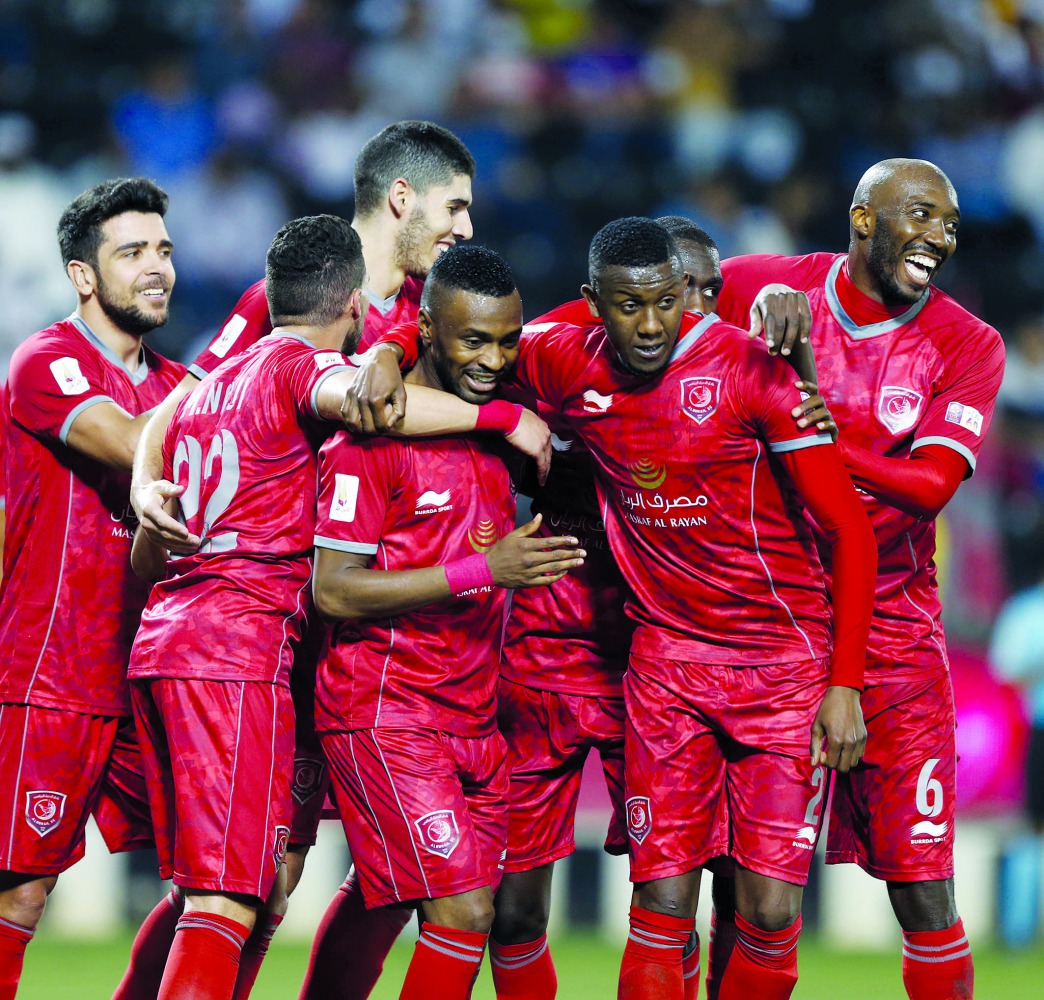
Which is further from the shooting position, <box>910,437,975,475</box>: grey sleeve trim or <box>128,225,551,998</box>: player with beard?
<box>910,437,975,475</box>: grey sleeve trim

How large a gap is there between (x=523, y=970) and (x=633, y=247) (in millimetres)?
2225

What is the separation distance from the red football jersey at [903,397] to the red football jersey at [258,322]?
4.43 ft

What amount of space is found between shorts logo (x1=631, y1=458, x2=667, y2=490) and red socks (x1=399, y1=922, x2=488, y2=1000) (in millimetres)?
1302

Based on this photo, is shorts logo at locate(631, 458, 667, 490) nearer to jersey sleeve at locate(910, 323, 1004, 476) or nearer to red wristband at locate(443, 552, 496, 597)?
red wristband at locate(443, 552, 496, 597)

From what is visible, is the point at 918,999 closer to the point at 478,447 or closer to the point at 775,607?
the point at 775,607

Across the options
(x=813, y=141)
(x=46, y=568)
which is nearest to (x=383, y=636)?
(x=46, y=568)

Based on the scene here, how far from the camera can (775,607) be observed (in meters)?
4.39

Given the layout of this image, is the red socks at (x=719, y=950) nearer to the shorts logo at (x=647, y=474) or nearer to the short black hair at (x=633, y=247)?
the shorts logo at (x=647, y=474)

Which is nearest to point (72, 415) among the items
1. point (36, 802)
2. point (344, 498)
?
point (344, 498)

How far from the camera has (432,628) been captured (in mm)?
4305

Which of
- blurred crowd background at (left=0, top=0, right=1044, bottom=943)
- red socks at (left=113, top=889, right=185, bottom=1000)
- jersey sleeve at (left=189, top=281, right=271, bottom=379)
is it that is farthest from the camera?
blurred crowd background at (left=0, top=0, right=1044, bottom=943)

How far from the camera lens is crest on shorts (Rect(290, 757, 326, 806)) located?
479cm

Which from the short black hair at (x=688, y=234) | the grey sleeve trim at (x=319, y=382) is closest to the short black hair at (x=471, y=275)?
the grey sleeve trim at (x=319, y=382)

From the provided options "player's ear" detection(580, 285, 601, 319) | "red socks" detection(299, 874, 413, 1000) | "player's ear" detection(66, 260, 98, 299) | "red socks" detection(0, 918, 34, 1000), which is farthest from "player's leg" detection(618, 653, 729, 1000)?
"player's ear" detection(66, 260, 98, 299)
